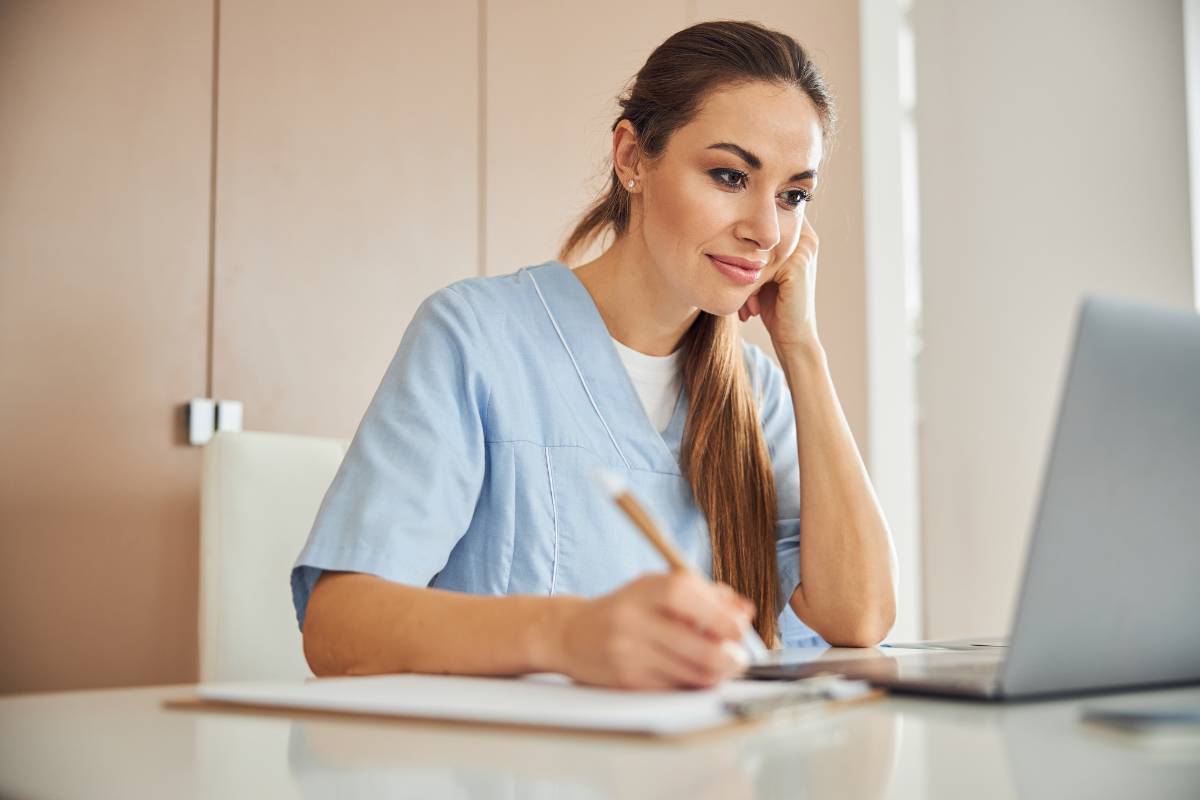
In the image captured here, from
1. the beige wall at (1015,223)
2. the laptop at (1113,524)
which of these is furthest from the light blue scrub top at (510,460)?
the beige wall at (1015,223)

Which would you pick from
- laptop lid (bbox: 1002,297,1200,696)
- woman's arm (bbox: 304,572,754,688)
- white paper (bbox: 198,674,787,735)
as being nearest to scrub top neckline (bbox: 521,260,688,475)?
woman's arm (bbox: 304,572,754,688)

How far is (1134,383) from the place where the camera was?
0.62 metres

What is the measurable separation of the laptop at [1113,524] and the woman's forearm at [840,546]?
58 cm

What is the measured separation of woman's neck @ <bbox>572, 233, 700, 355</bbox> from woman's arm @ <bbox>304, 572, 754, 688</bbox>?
577 mm

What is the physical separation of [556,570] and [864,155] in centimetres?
209

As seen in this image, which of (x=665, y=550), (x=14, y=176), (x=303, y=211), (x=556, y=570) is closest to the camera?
(x=665, y=550)

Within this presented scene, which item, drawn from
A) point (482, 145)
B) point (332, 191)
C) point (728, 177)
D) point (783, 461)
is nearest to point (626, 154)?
point (728, 177)

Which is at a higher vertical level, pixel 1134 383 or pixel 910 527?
pixel 1134 383

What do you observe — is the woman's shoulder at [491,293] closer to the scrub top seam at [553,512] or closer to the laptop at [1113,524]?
the scrub top seam at [553,512]

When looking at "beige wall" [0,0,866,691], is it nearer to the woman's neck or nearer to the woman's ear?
the woman's neck

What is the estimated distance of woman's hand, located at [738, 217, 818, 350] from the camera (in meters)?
1.46

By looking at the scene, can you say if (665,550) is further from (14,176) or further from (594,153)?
(594,153)

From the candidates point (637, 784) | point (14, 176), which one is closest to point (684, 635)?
point (637, 784)

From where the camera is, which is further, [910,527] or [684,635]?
[910,527]
